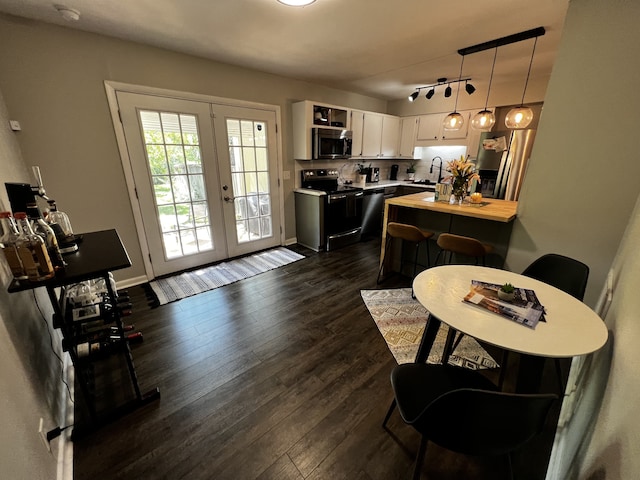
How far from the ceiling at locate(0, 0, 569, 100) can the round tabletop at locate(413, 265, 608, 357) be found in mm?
2025

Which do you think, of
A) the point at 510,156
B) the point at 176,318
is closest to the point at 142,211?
the point at 176,318

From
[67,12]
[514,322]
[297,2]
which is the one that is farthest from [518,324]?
[67,12]

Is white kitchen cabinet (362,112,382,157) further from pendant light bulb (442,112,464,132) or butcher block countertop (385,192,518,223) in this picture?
butcher block countertop (385,192,518,223)

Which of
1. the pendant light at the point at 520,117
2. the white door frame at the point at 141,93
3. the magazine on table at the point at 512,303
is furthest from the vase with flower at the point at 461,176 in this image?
the white door frame at the point at 141,93

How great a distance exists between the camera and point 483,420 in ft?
2.83

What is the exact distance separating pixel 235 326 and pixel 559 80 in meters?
3.16

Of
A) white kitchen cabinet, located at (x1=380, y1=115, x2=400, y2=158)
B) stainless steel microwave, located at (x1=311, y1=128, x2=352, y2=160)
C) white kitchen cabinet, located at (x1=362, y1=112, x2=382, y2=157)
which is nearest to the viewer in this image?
stainless steel microwave, located at (x1=311, y1=128, x2=352, y2=160)

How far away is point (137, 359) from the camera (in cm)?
197

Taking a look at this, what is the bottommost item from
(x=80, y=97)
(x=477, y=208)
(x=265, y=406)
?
(x=265, y=406)

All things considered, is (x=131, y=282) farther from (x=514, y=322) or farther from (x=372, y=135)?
(x=372, y=135)

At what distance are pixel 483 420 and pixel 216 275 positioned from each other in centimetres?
308

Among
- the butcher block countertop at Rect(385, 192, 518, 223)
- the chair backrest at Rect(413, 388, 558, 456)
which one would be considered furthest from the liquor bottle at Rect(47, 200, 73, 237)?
the butcher block countertop at Rect(385, 192, 518, 223)

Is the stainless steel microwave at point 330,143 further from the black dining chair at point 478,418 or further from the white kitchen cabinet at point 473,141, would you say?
the black dining chair at point 478,418

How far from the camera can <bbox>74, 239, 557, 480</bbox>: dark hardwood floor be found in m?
1.31
